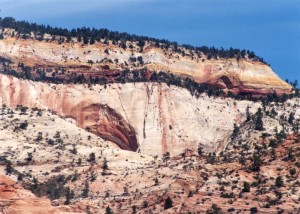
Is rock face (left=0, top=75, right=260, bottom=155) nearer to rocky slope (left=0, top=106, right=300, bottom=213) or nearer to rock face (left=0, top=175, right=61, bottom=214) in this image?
rocky slope (left=0, top=106, right=300, bottom=213)

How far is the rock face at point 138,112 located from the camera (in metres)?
176

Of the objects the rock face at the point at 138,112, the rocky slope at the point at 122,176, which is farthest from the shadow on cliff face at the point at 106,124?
the rocky slope at the point at 122,176

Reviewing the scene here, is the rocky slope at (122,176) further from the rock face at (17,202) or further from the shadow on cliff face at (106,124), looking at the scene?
the shadow on cliff face at (106,124)

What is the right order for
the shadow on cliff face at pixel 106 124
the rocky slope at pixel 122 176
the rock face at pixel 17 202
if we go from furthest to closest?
the shadow on cliff face at pixel 106 124 < the rocky slope at pixel 122 176 < the rock face at pixel 17 202

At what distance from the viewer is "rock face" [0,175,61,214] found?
68.2 meters

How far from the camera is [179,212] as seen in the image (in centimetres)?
9681

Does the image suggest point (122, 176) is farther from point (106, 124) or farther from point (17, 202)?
point (17, 202)

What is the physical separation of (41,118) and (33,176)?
30768 mm

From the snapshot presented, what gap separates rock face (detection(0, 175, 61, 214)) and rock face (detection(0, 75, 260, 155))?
326 ft

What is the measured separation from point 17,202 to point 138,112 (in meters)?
113

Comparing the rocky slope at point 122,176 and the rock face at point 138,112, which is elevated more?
the rock face at point 138,112

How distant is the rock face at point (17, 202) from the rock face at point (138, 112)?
326 ft

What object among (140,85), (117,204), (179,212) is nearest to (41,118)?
(140,85)

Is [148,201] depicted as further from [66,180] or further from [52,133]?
[52,133]
